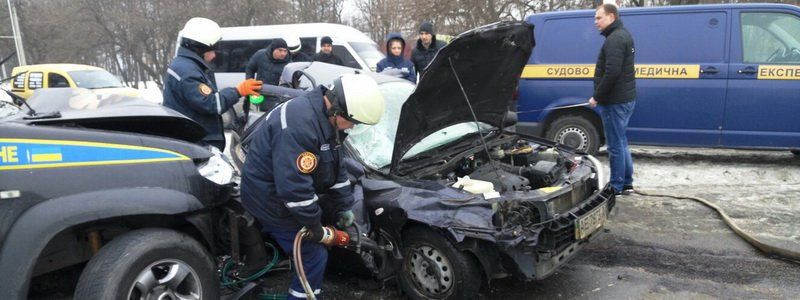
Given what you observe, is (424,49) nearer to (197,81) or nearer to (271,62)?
(271,62)

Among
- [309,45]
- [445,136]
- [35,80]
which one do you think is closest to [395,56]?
[445,136]

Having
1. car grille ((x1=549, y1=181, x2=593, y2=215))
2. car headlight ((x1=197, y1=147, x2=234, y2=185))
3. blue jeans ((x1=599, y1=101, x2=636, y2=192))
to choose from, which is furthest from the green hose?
blue jeans ((x1=599, y1=101, x2=636, y2=192))

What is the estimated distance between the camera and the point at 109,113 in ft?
8.94

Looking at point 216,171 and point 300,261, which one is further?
point 216,171

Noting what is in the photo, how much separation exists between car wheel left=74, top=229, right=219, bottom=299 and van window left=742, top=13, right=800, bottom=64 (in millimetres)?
6241

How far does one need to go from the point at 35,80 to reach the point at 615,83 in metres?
13.6

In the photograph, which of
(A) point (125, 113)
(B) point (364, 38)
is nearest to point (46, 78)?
(B) point (364, 38)

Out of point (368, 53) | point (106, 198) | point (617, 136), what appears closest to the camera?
point (106, 198)

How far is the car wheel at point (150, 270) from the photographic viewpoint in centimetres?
233

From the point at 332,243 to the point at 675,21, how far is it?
209 inches

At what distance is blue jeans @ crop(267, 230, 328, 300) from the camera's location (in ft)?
9.62

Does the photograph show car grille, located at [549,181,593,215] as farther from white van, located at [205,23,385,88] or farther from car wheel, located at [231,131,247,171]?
white van, located at [205,23,385,88]

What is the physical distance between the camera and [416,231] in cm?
323

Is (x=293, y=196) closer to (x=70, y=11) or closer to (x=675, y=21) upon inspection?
(x=675, y=21)
